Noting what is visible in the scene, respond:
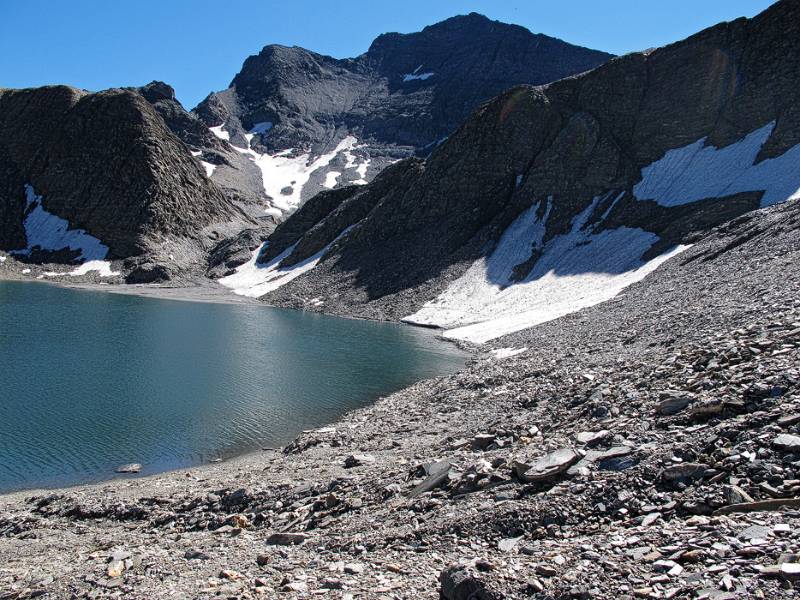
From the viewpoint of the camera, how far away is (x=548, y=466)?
1034 centimetres

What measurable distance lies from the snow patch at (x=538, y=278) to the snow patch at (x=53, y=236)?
248ft

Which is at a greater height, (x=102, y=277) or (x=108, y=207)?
(x=108, y=207)

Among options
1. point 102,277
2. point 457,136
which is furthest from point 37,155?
point 457,136

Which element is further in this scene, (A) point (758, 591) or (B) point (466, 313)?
(B) point (466, 313)

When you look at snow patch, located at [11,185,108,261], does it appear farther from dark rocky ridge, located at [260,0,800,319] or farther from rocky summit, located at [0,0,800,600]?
dark rocky ridge, located at [260,0,800,319]

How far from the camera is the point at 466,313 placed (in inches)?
2265

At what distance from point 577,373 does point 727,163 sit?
48131 mm

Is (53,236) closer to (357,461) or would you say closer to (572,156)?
(572,156)

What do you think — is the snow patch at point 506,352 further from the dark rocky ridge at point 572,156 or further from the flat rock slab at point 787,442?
the flat rock slab at point 787,442

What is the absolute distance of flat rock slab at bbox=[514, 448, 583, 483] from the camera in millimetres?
10180

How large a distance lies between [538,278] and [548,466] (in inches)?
1985

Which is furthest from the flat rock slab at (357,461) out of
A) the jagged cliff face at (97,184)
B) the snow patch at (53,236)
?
the snow patch at (53,236)

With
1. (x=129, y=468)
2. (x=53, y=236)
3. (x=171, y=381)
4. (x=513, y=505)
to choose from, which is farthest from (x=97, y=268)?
(x=513, y=505)

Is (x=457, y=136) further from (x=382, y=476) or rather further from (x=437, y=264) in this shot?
(x=382, y=476)
